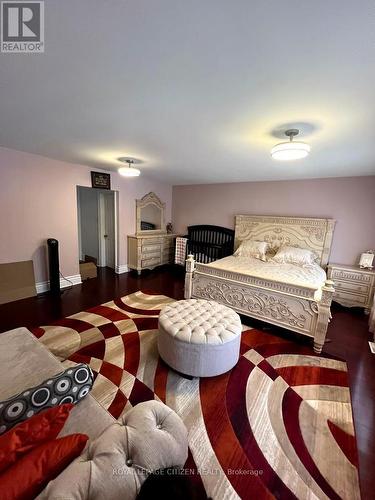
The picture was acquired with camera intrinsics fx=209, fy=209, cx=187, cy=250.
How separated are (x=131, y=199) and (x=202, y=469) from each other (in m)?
4.48

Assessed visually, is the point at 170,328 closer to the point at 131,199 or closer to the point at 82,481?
the point at 82,481

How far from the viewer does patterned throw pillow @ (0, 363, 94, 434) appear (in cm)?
92

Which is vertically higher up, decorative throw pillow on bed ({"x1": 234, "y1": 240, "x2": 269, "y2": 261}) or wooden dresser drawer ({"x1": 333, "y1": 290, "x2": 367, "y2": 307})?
decorative throw pillow on bed ({"x1": 234, "y1": 240, "x2": 269, "y2": 261})

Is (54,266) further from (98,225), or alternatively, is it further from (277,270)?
(277,270)

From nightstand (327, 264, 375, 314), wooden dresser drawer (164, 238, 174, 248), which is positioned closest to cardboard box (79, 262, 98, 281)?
wooden dresser drawer (164, 238, 174, 248)

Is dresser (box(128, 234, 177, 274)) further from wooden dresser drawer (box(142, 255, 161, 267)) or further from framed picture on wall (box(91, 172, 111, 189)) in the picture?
framed picture on wall (box(91, 172, 111, 189))

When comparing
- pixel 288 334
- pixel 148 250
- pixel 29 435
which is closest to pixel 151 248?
pixel 148 250

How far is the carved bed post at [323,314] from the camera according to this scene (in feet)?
7.09

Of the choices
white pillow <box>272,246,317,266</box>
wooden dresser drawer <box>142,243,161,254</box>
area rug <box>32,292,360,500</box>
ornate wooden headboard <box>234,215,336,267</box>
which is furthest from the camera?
wooden dresser drawer <box>142,243,161,254</box>

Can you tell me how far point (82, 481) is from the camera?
0.67 m

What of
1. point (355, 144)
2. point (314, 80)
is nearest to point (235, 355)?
point (314, 80)

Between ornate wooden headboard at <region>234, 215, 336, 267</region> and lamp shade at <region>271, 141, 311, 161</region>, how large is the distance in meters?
2.28

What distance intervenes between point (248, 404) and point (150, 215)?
4.55 metres

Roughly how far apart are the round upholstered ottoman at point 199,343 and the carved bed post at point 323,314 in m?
0.94
